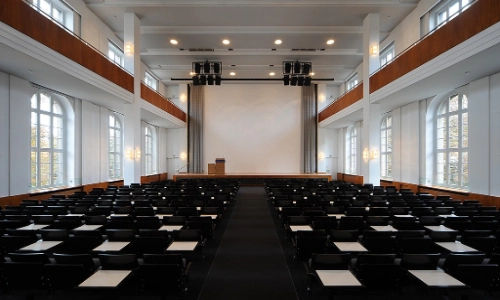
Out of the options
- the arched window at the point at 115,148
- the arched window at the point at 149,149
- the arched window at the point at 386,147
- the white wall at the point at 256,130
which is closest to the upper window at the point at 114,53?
the arched window at the point at 115,148

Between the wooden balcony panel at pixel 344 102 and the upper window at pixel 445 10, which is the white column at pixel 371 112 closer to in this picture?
the wooden balcony panel at pixel 344 102

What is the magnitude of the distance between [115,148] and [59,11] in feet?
25.0

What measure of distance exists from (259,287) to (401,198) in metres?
6.69

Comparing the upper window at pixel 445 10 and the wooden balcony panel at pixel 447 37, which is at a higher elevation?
the upper window at pixel 445 10

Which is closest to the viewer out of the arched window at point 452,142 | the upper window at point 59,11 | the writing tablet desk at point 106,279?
the writing tablet desk at point 106,279

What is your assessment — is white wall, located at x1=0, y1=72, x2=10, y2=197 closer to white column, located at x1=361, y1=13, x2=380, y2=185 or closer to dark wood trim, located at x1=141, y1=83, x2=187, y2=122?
dark wood trim, located at x1=141, y1=83, x2=187, y2=122

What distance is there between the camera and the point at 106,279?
3.41 metres

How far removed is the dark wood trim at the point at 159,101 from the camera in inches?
587

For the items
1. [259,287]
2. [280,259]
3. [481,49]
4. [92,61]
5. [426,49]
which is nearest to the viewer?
[259,287]

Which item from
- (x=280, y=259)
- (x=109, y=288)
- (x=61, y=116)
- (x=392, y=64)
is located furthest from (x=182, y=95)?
(x=109, y=288)

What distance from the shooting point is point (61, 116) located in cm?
1296

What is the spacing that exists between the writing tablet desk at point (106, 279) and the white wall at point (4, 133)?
334 inches

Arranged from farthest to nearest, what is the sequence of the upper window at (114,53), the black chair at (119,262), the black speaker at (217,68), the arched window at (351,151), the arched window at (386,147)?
the arched window at (351,151)
the black speaker at (217,68)
the arched window at (386,147)
the upper window at (114,53)
the black chair at (119,262)

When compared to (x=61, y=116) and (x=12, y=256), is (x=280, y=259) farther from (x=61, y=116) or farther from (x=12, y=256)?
(x=61, y=116)
